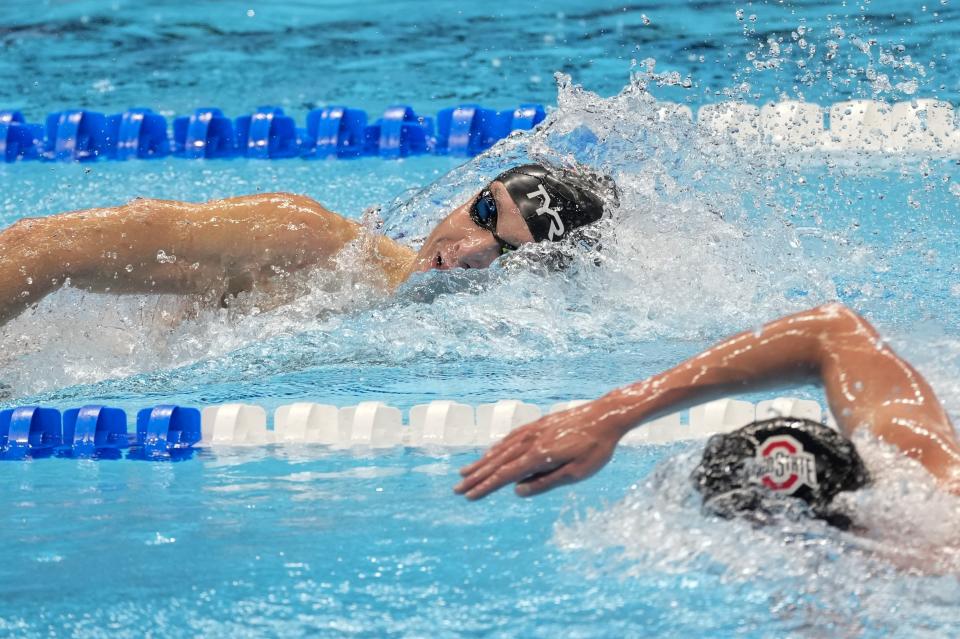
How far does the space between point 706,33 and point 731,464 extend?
5562 millimetres

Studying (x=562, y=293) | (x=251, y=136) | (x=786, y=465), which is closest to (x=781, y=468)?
(x=786, y=465)

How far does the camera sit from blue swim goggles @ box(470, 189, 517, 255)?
3055 mm

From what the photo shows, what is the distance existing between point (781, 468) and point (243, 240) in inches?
68.3

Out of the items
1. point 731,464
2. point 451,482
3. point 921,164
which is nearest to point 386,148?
point 921,164

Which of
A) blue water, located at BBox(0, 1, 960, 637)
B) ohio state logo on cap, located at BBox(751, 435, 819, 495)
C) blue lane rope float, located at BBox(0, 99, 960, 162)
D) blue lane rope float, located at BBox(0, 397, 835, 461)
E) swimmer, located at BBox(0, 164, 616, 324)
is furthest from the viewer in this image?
blue lane rope float, located at BBox(0, 99, 960, 162)

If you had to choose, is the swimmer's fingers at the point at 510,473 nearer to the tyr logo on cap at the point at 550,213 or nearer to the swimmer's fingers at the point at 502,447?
the swimmer's fingers at the point at 502,447

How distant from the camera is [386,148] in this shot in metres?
5.30

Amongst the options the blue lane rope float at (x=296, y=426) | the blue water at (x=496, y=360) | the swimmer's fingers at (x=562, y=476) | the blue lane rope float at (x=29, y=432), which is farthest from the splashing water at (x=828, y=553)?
the blue lane rope float at (x=29, y=432)

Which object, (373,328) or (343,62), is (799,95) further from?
(373,328)

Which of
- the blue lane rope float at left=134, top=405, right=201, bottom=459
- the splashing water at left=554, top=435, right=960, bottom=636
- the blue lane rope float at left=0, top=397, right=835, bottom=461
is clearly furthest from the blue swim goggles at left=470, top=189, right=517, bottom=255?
the splashing water at left=554, top=435, right=960, bottom=636

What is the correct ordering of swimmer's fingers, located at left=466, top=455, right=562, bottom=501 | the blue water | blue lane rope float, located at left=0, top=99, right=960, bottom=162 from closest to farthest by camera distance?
swimmer's fingers, located at left=466, top=455, right=562, bottom=501
the blue water
blue lane rope float, located at left=0, top=99, right=960, bottom=162

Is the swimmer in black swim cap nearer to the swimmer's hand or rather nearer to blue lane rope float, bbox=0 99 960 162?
the swimmer's hand

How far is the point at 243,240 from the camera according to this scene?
2898 mm

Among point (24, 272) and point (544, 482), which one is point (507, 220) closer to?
point (24, 272)
